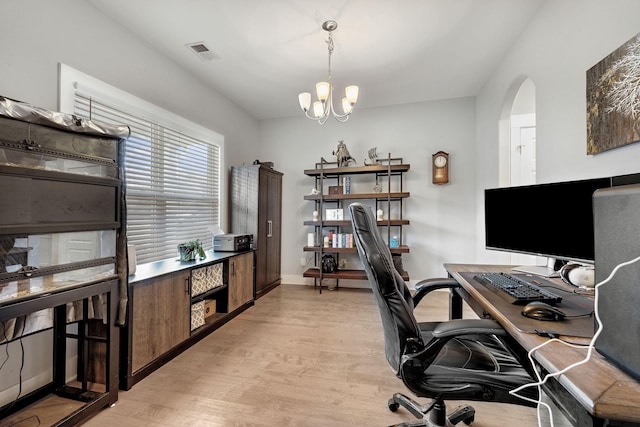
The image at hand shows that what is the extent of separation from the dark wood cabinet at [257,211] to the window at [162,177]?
0.93ft

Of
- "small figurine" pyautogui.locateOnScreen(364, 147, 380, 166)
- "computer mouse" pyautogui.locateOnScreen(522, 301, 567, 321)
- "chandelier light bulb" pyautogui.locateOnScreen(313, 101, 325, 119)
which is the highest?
"chandelier light bulb" pyautogui.locateOnScreen(313, 101, 325, 119)

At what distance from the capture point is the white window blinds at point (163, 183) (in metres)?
2.45

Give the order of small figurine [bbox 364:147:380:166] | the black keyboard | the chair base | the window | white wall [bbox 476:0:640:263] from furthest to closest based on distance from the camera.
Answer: small figurine [bbox 364:147:380:166]
the window
white wall [bbox 476:0:640:263]
the chair base
the black keyboard

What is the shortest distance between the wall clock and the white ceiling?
2.95 ft

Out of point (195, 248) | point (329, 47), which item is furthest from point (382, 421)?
point (329, 47)

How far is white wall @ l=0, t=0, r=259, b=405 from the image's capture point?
1607 mm

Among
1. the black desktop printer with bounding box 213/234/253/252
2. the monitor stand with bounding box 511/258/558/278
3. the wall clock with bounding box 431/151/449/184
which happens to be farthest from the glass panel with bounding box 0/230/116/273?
the wall clock with bounding box 431/151/449/184

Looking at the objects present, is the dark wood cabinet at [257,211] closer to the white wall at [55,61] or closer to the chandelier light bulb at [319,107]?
the white wall at [55,61]

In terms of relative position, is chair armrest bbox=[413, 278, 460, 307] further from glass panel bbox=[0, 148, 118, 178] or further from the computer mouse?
glass panel bbox=[0, 148, 118, 178]

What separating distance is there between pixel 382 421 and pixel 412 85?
3.55 meters

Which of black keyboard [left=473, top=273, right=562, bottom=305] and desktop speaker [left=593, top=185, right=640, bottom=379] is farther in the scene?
black keyboard [left=473, top=273, right=562, bottom=305]

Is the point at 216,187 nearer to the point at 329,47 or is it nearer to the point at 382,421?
the point at 329,47

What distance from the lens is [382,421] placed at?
1.52 metres

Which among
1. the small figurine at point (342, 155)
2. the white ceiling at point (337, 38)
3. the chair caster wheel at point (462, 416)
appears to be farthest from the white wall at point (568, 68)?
the small figurine at point (342, 155)
